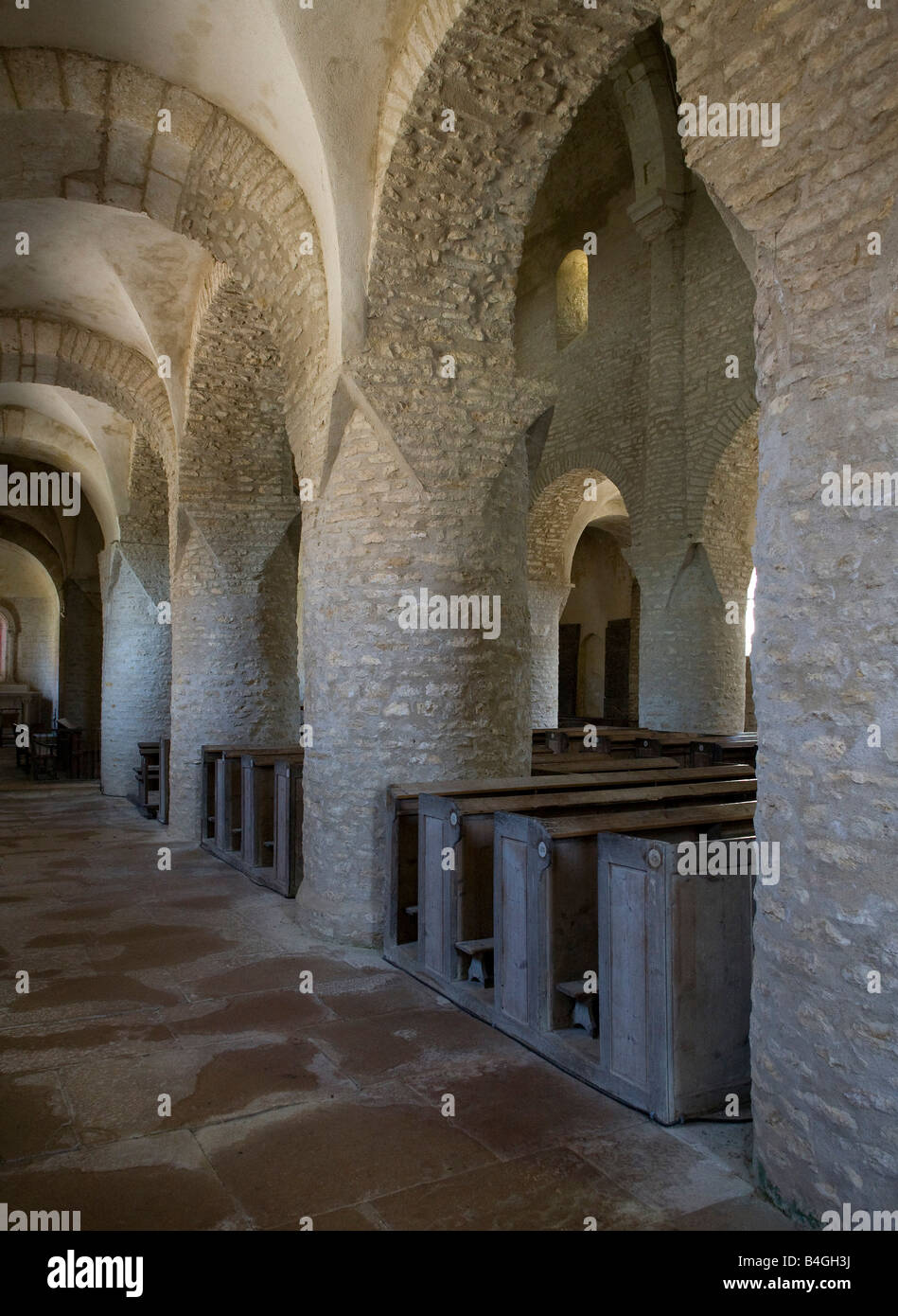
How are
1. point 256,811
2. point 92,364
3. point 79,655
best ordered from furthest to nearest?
point 79,655
point 92,364
point 256,811

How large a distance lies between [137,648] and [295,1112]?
11362mm

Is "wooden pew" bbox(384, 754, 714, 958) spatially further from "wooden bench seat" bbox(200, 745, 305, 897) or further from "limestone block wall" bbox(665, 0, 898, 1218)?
"limestone block wall" bbox(665, 0, 898, 1218)

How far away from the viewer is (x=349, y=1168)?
330 centimetres

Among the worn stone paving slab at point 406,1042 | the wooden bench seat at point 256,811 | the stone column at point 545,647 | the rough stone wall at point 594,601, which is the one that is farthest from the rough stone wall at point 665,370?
the rough stone wall at point 594,601

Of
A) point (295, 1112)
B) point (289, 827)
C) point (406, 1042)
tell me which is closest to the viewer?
point (295, 1112)

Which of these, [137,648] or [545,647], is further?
[545,647]

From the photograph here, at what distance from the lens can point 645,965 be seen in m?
3.62

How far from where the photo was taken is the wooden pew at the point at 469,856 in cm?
500

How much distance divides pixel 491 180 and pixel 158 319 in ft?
→ 16.9

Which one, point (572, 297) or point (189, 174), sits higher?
A: point (572, 297)

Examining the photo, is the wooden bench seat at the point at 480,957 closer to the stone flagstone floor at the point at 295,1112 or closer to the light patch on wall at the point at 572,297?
the stone flagstone floor at the point at 295,1112

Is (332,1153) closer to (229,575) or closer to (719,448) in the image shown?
(229,575)

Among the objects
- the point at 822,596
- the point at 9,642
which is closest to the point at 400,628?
the point at 822,596

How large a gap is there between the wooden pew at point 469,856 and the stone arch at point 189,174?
3048mm
